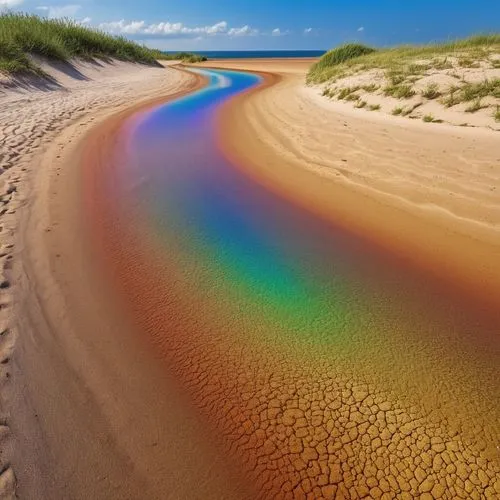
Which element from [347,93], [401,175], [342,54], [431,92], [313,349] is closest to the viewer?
[313,349]

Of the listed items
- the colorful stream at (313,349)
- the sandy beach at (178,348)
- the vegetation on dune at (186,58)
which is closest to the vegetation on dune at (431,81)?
the sandy beach at (178,348)

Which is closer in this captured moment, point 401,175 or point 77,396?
point 77,396

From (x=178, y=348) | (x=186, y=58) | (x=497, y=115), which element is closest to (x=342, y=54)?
(x=497, y=115)

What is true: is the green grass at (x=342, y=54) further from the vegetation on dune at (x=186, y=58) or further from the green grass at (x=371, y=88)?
the vegetation on dune at (x=186, y=58)

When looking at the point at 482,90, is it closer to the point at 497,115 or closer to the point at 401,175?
the point at 497,115

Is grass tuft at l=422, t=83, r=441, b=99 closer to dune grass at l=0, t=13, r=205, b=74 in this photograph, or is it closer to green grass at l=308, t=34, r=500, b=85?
green grass at l=308, t=34, r=500, b=85

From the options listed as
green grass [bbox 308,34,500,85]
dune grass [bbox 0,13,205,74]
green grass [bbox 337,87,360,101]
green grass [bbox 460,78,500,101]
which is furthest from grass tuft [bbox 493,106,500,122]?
dune grass [bbox 0,13,205,74]

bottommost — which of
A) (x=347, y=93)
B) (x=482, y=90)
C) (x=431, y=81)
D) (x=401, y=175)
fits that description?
(x=401, y=175)
